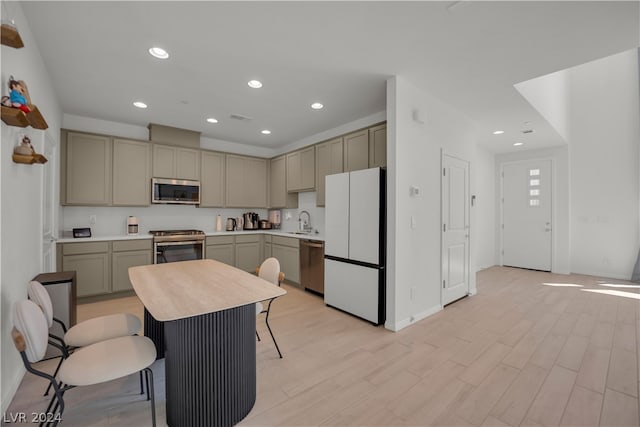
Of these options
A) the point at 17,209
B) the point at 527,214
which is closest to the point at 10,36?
the point at 17,209

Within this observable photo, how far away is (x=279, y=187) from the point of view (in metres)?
5.68

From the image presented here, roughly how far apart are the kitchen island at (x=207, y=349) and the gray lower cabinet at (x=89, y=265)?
2.72 m

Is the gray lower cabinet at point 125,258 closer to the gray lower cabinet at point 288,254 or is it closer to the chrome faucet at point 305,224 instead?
the gray lower cabinet at point 288,254

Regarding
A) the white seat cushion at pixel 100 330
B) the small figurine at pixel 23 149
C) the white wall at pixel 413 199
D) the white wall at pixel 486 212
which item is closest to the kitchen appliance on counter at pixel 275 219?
the white wall at pixel 413 199

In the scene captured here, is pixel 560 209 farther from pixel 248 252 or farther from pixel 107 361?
pixel 107 361

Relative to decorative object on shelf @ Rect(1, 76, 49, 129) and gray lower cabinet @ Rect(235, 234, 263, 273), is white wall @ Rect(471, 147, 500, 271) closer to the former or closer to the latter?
gray lower cabinet @ Rect(235, 234, 263, 273)

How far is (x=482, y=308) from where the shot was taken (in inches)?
146

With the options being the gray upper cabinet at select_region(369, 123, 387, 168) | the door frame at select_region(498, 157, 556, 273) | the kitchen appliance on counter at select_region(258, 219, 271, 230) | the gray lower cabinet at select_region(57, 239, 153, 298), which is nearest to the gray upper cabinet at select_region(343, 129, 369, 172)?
the gray upper cabinet at select_region(369, 123, 387, 168)

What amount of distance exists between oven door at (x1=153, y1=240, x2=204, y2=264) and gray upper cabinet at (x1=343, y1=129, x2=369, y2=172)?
9.32 feet

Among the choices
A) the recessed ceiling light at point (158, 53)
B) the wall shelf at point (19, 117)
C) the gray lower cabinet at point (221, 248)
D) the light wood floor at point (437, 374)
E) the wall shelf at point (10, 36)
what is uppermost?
the recessed ceiling light at point (158, 53)

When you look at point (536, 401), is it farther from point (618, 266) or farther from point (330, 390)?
point (618, 266)

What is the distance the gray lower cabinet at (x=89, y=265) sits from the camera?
144 inches

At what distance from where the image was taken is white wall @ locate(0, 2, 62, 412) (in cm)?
177

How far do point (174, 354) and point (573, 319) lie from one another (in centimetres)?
433
